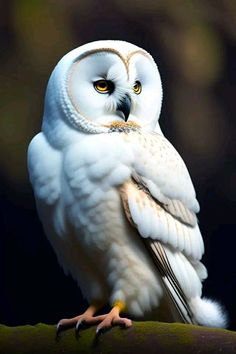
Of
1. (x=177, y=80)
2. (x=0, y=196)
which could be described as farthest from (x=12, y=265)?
(x=177, y=80)

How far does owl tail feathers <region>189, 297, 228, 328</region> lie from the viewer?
1929 mm

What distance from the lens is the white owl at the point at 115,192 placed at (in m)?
1.83

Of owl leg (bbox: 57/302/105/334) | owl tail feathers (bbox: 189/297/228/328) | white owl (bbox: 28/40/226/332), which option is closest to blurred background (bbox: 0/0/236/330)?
owl tail feathers (bbox: 189/297/228/328)

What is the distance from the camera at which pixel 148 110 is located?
6.40 ft

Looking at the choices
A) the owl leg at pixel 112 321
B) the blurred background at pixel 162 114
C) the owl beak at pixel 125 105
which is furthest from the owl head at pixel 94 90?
the owl leg at pixel 112 321

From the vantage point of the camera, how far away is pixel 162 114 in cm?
223

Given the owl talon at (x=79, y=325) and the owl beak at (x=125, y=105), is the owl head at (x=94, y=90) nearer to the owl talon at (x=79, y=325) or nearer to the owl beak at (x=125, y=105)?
the owl beak at (x=125, y=105)

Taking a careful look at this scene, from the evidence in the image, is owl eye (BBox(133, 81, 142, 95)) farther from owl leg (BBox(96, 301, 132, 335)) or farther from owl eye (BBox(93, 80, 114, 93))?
owl leg (BBox(96, 301, 132, 335))

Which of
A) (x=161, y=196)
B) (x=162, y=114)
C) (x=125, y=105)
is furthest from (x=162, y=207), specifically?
(x=162, y=114)

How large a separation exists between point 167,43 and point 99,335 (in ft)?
2.76

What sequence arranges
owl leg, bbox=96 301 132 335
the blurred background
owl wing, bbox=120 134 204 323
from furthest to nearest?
1. the blurred background
2. owl wing, bbox=120 134 204 323
3. owl leg, bbox=96 301 132 335

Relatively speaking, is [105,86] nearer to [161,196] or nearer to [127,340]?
[161,196]

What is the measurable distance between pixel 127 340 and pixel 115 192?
0.32 meters

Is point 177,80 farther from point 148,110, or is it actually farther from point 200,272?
point 200,272
